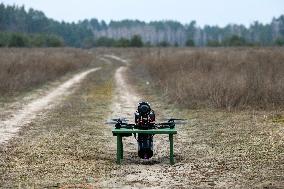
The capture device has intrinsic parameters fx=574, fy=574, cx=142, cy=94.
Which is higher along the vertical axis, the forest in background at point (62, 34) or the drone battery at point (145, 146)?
the forest in background at point (62, 34)

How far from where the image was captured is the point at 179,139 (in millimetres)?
13273

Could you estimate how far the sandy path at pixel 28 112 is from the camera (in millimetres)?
13977

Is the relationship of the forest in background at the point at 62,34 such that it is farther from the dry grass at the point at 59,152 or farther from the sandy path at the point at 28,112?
the dry grass at the point at 59,152

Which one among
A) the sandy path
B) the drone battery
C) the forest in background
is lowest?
the sandy path

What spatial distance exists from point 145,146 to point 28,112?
28.1 ft

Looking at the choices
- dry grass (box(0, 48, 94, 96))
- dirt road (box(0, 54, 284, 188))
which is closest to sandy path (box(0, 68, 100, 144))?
dirt road (box(0, 54, 284, 188))

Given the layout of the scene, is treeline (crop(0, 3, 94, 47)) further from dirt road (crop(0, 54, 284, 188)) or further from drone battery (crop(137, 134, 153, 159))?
drone battery (crop(137, 134, 153, 159))

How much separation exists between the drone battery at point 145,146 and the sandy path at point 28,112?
352 centimetres

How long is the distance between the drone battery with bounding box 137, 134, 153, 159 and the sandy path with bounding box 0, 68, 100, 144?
352cm

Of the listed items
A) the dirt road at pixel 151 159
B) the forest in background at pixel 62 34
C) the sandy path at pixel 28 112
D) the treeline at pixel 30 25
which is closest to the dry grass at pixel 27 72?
the sandy path at pixel 28 112

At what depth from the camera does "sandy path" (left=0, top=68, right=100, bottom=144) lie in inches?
550

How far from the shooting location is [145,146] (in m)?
10.5

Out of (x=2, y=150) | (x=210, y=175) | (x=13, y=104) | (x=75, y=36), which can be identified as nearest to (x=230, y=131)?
(x=210, y=175)

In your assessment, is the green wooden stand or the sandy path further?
the sandy path
